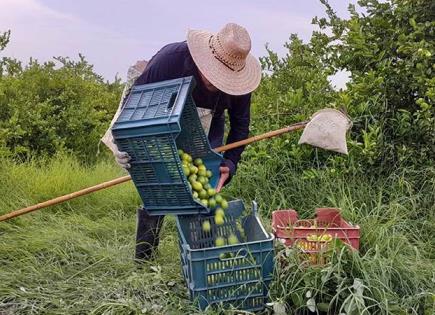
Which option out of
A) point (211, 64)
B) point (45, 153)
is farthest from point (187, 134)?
point (45, 153)

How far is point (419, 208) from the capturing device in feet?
13.5

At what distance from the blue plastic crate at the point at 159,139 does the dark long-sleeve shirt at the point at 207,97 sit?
0.20 meters

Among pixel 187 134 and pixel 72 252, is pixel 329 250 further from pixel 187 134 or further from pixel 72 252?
pixel 72 252

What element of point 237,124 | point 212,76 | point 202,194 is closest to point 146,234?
point 202,194

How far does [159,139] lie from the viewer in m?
2.91

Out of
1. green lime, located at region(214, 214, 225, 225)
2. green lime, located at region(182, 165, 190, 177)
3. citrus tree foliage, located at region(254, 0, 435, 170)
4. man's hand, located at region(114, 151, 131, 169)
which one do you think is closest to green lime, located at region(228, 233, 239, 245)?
green lime, located at region(214, 214, 225, 225)

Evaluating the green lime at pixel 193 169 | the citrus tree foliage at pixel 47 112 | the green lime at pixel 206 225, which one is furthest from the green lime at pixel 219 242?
the citrus tree foliage at pixel 47 112

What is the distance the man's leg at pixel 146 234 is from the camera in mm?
3643

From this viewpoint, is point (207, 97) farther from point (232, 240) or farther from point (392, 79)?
point (392, 79)

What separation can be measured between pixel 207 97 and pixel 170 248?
0.95 metres

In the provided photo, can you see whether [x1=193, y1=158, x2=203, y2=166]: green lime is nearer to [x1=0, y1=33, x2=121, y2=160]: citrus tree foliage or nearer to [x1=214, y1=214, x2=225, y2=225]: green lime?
[x1=214, y1=214, x2=225, y2=225]: green lime

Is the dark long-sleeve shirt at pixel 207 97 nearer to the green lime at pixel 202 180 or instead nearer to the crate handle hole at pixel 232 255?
the green lime at pixel 202 180

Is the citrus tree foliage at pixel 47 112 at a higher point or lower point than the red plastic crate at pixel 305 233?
higher

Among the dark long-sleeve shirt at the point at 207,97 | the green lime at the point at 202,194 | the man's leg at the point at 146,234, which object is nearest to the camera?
the green lime at the point at 202,194
